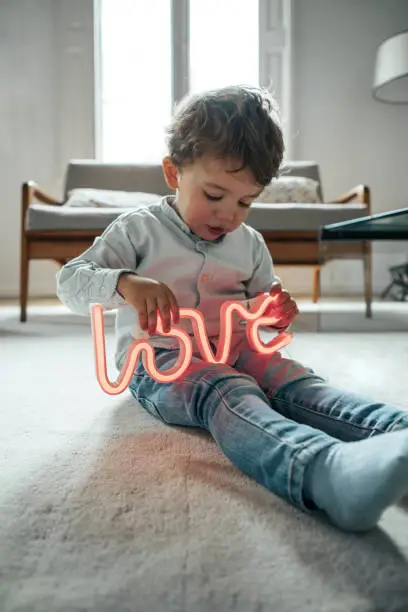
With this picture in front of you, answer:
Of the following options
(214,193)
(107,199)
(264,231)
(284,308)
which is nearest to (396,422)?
(284,308)

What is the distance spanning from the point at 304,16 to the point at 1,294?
2730 mm

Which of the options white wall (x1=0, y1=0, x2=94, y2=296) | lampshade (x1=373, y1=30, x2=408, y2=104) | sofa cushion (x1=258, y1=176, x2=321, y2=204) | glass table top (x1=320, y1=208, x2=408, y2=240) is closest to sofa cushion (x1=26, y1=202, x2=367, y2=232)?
glass table top (x1=320, y1=208, x2=408, y2=240)

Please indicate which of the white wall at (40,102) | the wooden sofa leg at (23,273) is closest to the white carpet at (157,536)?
the wooden sofa leg at (23,273)

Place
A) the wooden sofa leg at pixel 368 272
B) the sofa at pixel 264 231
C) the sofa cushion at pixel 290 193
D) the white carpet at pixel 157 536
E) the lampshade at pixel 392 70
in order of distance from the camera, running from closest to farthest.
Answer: the white carpet at pixel 157 536 → the sofa at pixel 264 231 → the wooden sofa leg at pixel 368 272 → the sofa cushion at pixel 290 193 → the lampshade at pixel 392 70

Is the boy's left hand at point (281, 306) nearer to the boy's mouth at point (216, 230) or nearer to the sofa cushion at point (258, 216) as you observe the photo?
the boy's mouth at point (216, 230)

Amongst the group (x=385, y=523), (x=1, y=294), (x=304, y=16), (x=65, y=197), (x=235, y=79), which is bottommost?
(x=1, y=294)

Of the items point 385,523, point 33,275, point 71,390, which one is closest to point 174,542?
point 385,523

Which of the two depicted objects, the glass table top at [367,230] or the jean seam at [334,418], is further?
the glass table top at [367,230]

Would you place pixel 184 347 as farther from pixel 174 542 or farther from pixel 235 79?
pixel 235 79

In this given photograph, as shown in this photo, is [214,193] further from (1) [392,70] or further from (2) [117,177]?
(1) [392,70]

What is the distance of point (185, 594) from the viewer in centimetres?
41

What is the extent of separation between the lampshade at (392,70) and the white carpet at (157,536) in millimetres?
2908

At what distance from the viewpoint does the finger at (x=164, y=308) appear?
73 cm

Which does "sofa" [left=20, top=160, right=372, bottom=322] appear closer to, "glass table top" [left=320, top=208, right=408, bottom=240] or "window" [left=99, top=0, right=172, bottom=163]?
"glass table top" [left=320, top=208, right=408, bottom=240]
